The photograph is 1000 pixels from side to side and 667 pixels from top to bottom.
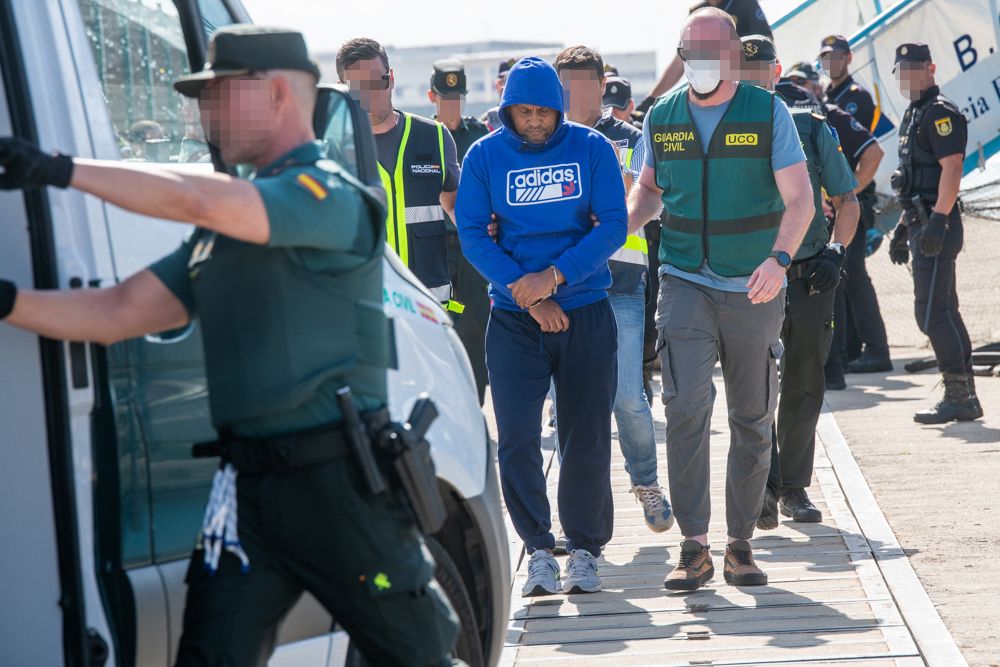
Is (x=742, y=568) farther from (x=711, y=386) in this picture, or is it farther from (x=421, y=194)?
(x=421, y=194)

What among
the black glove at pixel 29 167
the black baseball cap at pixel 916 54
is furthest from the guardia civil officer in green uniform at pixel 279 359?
the black baseball cap at pixel 916 54

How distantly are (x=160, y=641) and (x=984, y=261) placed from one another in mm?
12718

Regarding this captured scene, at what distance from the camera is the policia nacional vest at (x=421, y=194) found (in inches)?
→ 249

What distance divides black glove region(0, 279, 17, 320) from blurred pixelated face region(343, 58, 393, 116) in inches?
133

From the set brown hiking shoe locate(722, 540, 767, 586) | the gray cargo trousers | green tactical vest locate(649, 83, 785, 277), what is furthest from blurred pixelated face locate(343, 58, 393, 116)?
brown hiking shoe locate(722, 540, 767, 586)

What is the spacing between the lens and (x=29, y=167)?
2.47 metres

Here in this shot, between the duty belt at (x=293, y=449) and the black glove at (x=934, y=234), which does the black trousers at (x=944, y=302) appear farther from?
the duty belt at (x=293, y=449)

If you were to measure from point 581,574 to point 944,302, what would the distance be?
4486 mm

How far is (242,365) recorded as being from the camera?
110 inches

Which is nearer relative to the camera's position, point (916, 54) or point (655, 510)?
point (655, 510)

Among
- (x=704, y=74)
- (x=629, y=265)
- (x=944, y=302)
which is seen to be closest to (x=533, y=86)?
(x=704, y=74)

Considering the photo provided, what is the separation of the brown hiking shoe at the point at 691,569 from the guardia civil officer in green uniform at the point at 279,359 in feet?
8.77

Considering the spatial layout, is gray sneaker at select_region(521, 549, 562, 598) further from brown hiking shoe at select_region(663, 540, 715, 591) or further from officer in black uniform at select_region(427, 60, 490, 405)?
officer in black uniform at select_region(427, 60, 490, 405)

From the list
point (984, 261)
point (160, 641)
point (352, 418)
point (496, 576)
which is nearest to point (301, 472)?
point (352, 418)
